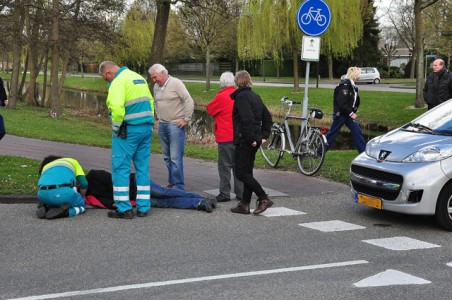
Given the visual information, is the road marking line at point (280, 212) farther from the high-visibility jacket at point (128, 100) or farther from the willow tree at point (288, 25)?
the willow tree at point (288, 25)

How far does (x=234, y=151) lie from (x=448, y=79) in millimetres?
6439

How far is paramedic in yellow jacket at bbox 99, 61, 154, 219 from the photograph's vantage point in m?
7.61

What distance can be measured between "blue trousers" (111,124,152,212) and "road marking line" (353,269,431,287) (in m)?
3.49

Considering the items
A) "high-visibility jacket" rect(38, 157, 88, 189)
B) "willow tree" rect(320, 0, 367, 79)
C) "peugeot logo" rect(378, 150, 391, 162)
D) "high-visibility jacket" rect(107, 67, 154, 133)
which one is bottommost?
"high-visibility jacket" rect(38, 157, 88, 189)

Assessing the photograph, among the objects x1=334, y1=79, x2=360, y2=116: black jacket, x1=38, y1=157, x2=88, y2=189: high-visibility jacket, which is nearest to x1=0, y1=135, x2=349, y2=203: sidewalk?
x1=38, y1=157, x2=88, y2=189: high-visibility jacket

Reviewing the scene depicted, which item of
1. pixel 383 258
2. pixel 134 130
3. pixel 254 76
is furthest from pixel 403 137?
pixel 254 76

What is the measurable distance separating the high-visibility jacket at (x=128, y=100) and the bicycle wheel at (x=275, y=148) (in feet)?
14.8

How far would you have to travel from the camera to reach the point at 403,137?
7953 millimetres

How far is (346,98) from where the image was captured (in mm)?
11633

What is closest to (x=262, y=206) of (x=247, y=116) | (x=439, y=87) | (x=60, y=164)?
(x=247, y=116)

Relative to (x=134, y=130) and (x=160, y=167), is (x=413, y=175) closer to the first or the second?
(x=134, y=130)

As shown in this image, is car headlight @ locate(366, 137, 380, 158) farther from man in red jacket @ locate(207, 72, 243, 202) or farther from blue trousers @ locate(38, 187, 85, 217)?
blue trousers @ locate(38, 187, 85, 217)

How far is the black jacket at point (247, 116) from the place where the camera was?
7.92 m

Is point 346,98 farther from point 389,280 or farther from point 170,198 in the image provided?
point 389,280
